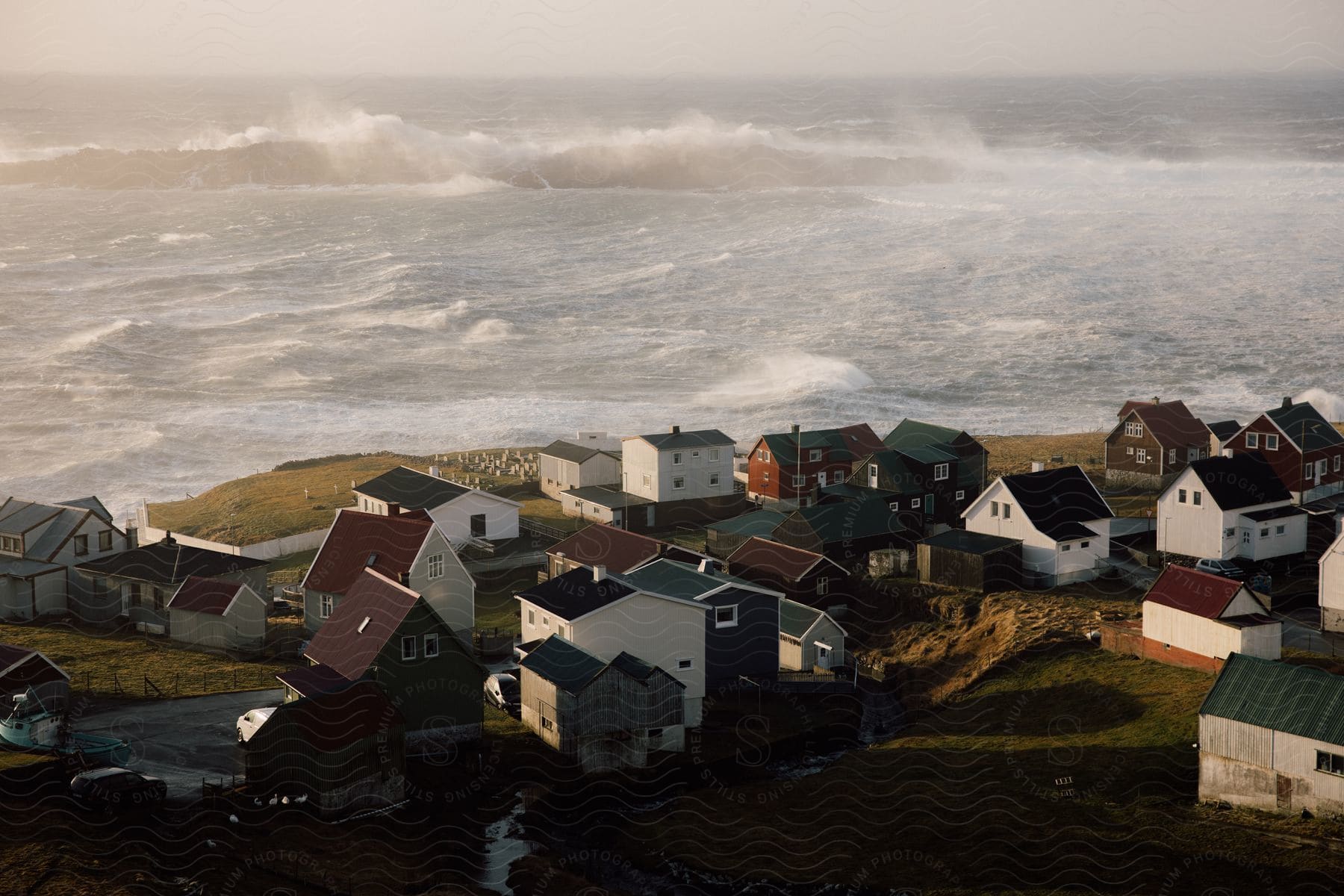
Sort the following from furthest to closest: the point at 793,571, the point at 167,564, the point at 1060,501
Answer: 1. the point at 1060,501
2. the point at 793,571
3. the point at 167,564

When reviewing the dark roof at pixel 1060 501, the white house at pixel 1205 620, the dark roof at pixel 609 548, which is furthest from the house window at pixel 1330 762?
the dark roof at pixel 609 548

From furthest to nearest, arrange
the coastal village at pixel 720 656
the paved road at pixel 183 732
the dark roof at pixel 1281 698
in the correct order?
the paved road at pixel 183 732
the coastal village at pixel 720 656
the dark roof at pixel 1281 698

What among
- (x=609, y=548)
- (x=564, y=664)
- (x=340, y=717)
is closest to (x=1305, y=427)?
(x=609, y=548)

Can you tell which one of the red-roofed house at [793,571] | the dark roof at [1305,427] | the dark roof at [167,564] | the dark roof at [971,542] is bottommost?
the red-roofed house at [793,571]

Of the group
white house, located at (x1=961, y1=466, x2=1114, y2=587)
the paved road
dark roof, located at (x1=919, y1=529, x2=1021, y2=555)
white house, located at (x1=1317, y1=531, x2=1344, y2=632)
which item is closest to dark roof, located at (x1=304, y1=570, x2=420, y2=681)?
the paved road

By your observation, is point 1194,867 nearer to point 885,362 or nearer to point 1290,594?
point 1290,594

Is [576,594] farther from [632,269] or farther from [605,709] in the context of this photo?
[632,269]

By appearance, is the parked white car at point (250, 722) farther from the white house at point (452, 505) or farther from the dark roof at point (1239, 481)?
the dark roof at point (1239, 481)

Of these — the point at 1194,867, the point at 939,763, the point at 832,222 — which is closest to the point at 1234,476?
the point at 939,763
